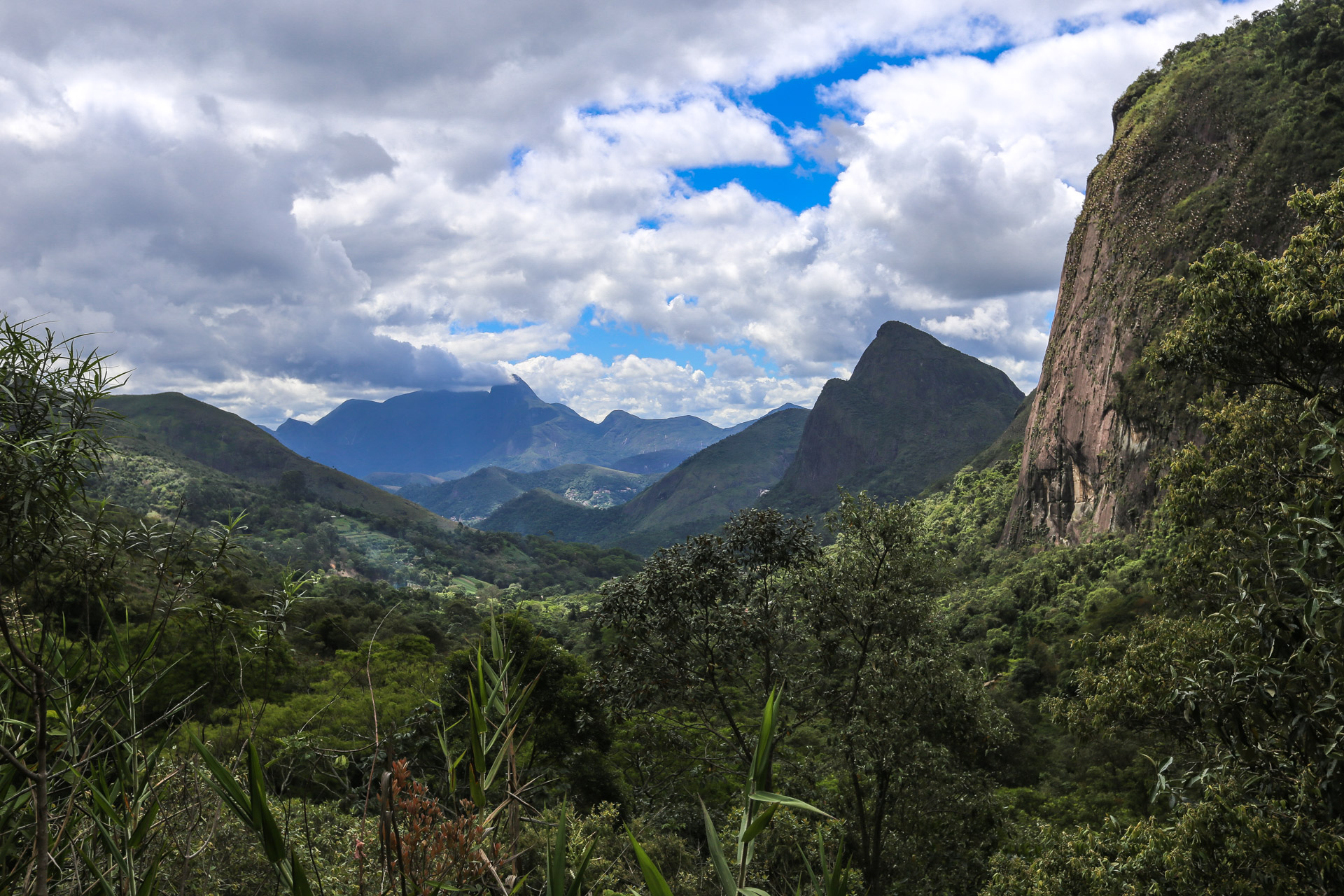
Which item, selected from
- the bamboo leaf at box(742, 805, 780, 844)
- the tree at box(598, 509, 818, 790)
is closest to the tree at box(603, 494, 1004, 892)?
the tree at box(598, 509, 818, 790)

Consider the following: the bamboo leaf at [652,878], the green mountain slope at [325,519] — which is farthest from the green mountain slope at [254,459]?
the bamboo leaf at [652,878]

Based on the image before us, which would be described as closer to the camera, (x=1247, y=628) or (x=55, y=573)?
(x=55, y=573)

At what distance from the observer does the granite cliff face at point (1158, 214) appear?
41969 millimetres

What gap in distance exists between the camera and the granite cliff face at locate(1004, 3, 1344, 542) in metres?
42.0

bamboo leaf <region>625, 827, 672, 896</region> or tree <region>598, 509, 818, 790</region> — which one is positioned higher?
bamboo leaf <region>625, 827, 672, 896</region>

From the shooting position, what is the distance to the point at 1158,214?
50594 mm

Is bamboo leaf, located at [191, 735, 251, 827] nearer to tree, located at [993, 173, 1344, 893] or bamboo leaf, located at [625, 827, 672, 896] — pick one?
bamboo leaf, located at [625, 827, 672, 896]

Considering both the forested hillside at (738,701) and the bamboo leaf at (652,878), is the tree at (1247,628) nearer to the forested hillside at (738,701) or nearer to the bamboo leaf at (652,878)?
the forested hillside at (738,701)

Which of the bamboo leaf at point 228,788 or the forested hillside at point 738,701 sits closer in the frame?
the bamboo leaf at point 228,788

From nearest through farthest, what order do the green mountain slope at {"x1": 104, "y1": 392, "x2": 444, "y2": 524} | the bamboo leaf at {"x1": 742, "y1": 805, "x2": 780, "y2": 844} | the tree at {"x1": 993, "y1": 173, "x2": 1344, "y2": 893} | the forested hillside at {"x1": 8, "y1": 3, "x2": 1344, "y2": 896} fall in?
the bamboo leaf at {"x1": 742, "y1": 805, "x2": 780, "y2": 844} → the forested hillside at {"x1": 8, "y1": 3, "x2": 1344, "y2": 896} → the tree at {"x1": 993, "y1": 173, "x2": 1344, "y2": 893} → the green mountain slope at {"x1": 104, "y1": 392, "x2": 444, "y2": 524}

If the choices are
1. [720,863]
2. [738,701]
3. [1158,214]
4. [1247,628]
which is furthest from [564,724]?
[1158,214]

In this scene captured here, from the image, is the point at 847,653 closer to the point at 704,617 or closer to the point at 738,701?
the point at 704,617

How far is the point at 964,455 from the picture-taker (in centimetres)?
17700

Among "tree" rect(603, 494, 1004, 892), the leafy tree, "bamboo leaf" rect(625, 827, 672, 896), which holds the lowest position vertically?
the leafy tree
